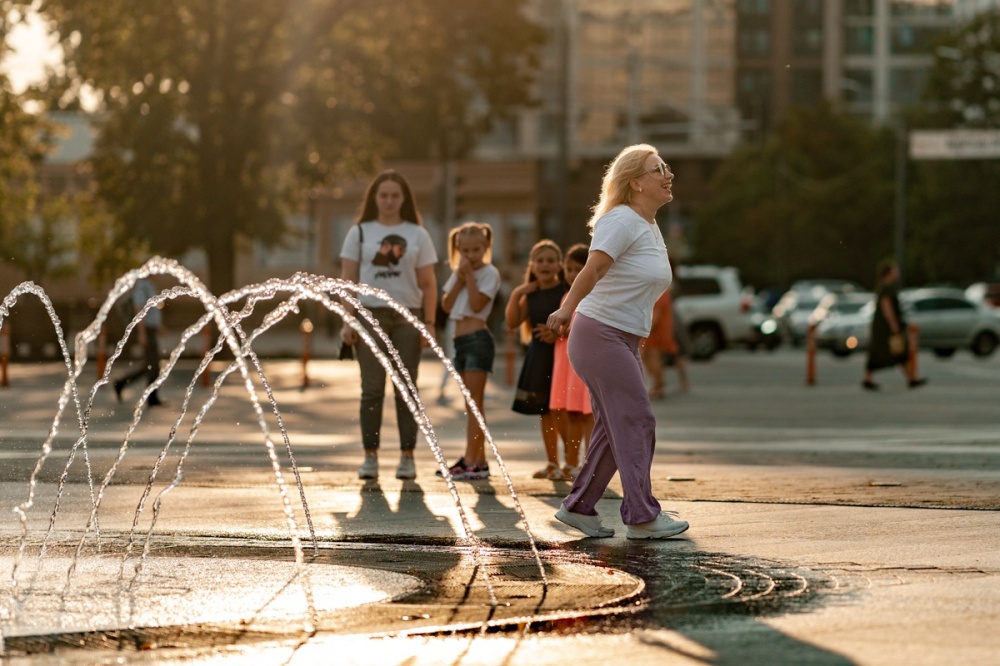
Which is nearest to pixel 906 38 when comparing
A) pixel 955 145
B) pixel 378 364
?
pixel 955 145

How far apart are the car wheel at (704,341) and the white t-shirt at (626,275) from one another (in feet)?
91.7

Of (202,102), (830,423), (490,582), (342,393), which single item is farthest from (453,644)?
(202,102)

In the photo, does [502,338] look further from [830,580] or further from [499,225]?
[830,580]

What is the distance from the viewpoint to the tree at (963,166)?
63.5 metres

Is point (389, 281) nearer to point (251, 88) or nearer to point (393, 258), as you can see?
point (393, 258)

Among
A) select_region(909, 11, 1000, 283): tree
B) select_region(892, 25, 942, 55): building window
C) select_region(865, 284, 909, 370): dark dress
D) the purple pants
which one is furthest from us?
select_region(892, 25, 942, 55): building window

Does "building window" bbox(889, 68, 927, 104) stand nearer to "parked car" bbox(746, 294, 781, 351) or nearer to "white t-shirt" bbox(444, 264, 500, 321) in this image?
"parked car" bbox(746, 294, 781, 351)

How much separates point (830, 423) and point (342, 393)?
716cm

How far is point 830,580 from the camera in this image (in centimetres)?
720

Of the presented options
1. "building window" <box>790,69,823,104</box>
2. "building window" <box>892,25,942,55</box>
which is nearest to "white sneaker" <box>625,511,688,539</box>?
"building window" <box>790,69,823,104</box>

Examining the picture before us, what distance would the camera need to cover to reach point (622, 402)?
851 centimetres

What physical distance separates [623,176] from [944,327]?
1302 inches

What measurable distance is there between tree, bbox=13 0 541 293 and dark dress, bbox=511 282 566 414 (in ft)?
79.4

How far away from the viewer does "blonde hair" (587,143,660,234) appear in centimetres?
868
